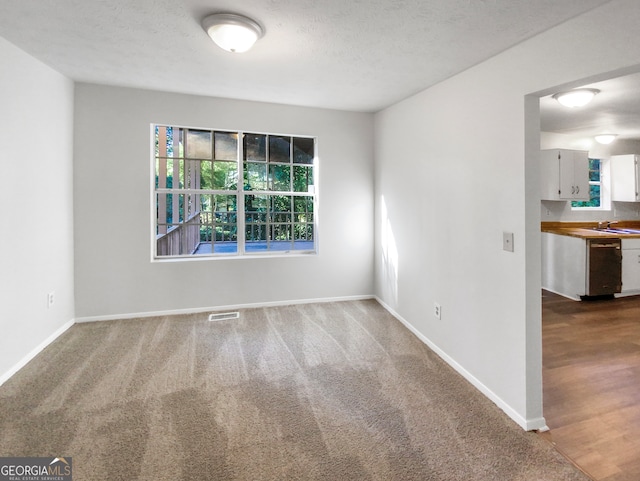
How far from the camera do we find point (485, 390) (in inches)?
91.5

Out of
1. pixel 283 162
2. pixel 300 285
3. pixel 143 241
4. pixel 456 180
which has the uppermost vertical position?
pixel 283 162

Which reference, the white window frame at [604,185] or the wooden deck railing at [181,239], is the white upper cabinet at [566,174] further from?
the wooden deck railing at [181,239]

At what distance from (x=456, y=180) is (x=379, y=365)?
1673 millimetres

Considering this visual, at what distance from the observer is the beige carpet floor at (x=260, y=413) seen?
1.66m

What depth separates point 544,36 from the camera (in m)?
1.88

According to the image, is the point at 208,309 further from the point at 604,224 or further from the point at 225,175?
the point at 604,224

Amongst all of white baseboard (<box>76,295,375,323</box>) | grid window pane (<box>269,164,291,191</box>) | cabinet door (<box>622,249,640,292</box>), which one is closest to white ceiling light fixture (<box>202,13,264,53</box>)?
grid window pane (<box>269,164,291,191</box>)

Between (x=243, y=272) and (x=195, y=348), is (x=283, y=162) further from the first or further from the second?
(x=195, y=348)

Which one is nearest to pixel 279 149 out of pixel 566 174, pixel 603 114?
pixel 603 114

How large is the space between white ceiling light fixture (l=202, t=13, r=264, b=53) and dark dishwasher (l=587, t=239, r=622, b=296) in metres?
4.99

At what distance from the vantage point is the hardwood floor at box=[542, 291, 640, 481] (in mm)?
1756

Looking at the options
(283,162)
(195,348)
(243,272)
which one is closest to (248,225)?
(243,272)

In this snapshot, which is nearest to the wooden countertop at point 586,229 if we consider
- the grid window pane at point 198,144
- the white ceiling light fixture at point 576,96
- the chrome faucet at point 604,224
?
the chrome faucet at point 604,224

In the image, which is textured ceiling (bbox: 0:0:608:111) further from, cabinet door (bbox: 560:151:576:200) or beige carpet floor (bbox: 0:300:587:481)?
cabinet door (bbox: 560:151:576:200)
